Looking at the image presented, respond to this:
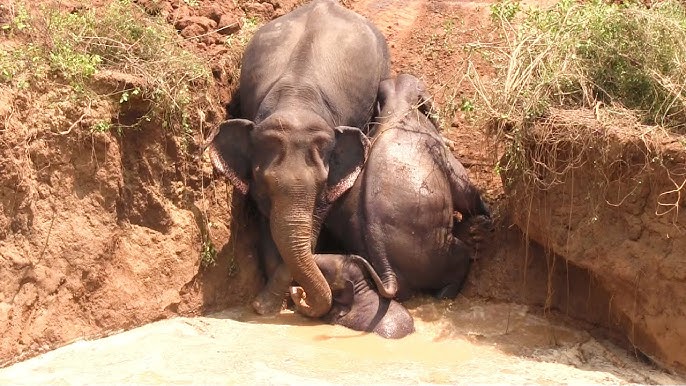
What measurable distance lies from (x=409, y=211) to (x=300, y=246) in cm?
92

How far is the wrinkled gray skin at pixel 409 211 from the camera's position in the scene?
9578 mm

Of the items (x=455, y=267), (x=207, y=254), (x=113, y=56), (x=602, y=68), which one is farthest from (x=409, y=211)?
(x=113, y=56)

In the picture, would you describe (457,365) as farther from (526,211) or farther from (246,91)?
(246,91)

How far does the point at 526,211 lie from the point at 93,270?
3.11m

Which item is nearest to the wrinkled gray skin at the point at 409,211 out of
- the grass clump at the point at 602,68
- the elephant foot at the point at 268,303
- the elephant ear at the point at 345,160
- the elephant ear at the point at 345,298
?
the elephant ear at the point at 345,160

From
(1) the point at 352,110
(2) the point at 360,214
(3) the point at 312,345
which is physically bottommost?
(3) the point at 312,345

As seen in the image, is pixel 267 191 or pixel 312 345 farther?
pixel 267 191

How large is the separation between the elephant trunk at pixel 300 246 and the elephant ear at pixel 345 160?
42cm

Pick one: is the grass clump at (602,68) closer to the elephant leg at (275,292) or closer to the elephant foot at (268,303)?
the elephant leg at (275,292)

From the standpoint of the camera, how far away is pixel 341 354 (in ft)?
27.5

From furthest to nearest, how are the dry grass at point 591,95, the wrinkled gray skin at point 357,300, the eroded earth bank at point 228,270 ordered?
the wrinkled gray skin at point 357,300 < the dry grass at point 591,95 < the eroded earth bank at point 228,270

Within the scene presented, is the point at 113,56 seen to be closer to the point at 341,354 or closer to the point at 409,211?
the point at 409,211

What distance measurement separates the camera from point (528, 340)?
895 cm

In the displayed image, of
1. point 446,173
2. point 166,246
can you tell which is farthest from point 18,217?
point 446,173
